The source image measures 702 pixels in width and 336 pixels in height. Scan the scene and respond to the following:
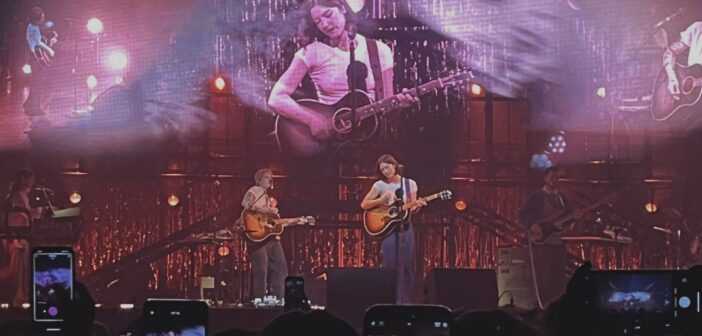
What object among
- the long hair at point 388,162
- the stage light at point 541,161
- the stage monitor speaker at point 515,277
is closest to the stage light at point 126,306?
the long hair at point 388,162

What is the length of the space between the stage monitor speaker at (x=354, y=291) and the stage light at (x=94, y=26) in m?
3.50

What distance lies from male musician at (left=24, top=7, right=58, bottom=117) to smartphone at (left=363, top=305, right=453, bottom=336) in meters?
7.27

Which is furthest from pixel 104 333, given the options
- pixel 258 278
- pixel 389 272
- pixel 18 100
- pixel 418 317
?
pixel 18 100

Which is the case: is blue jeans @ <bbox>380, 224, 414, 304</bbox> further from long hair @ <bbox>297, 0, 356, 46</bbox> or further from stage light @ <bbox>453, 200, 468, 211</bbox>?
long hair @ <bbox>297, 0, 356, 46</bbox>

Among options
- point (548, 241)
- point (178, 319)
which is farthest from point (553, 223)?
point (178, 319)

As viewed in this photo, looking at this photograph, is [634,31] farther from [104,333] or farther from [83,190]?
[104,333]

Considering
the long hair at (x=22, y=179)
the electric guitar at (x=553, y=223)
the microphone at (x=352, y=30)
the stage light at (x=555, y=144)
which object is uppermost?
the microphone at (x=352, y=30)

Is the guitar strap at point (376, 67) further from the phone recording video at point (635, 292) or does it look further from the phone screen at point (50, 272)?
the phone recording video at point (635, 292)

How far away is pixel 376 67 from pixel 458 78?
0.68 m

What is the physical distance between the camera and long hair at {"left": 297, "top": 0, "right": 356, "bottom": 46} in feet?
30.2

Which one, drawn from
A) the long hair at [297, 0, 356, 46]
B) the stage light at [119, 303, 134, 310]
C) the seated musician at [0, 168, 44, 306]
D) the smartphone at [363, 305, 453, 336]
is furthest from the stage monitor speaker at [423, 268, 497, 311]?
the smartphone at [363, 305, 453, 336]

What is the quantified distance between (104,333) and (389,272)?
12.6 feet

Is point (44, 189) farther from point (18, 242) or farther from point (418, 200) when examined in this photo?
point (418, 200)

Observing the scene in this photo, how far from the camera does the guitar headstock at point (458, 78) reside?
920 cm
